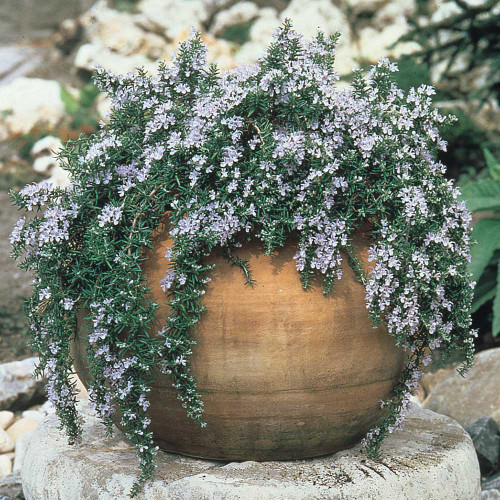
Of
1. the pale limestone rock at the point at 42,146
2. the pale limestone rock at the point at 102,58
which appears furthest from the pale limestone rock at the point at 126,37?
the pale limestone rock at the point at 42,146

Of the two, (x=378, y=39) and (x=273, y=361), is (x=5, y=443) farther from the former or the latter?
(x=378, y=39)

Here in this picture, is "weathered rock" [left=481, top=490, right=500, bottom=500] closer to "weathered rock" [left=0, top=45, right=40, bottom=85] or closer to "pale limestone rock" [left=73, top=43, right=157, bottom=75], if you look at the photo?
"pale limestone rock" [left=73, top=43, right=157, bottom=75]

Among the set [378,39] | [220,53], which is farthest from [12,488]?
[378,39]

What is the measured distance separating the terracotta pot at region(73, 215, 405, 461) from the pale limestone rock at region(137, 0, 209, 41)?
462 inches

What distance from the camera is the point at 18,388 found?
4.86 meters

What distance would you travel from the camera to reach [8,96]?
11.7m

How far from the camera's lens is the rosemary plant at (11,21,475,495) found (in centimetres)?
238

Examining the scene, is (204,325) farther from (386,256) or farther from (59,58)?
(59,58)

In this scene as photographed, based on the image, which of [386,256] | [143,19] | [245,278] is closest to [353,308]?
[386,256]

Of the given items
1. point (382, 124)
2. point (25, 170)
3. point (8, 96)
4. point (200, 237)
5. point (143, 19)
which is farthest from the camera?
point (143, 19)

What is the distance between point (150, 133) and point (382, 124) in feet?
2.75

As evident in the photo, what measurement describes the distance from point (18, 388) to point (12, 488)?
1308 millimetres

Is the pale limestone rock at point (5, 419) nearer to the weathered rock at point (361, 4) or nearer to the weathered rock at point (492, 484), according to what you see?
the weathered rock at point (492, 484)

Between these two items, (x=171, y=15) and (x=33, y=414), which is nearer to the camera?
(x=33, y=414)
